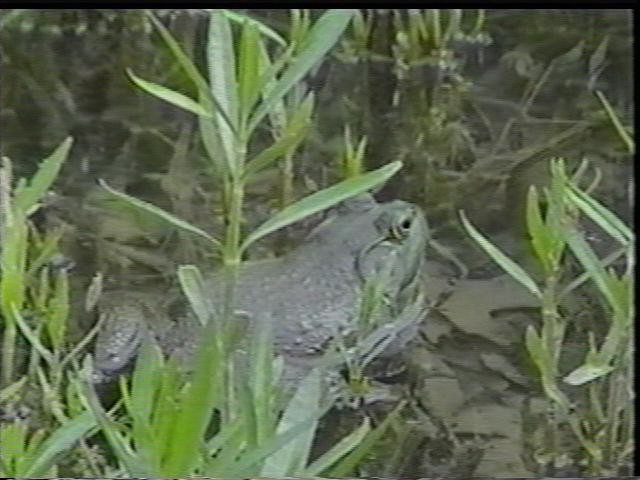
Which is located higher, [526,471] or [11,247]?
[11,247]

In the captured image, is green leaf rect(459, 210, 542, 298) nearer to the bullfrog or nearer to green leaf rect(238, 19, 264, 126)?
the bullfrog

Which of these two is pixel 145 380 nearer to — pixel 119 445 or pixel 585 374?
pixel 119 445

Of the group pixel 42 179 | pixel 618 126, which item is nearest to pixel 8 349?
pixel 42 179

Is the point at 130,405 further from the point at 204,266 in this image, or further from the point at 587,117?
the point at 587,117

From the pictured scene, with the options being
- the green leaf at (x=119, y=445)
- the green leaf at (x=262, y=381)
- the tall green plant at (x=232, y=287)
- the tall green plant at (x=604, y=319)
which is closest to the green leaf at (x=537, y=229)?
the tall green plant at (x=604, y=319)

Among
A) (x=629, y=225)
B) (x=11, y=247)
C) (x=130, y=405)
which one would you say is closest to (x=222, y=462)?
(x=130, y=405)

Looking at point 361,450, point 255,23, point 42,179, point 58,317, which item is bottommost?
point 361,450

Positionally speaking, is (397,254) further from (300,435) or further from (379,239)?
(300,435)

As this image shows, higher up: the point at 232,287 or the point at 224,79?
the point at 224,79
